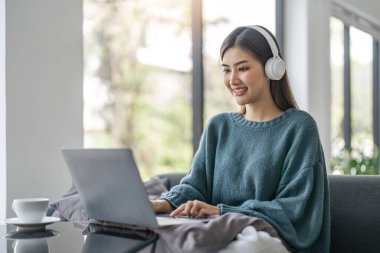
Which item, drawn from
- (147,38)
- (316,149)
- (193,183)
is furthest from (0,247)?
(147,38)

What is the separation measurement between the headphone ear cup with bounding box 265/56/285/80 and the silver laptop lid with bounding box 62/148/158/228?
2.11ft

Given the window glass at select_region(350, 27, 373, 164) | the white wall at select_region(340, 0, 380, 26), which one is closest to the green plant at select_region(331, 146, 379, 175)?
the white wall at select_region(340, 0, 380, 26)

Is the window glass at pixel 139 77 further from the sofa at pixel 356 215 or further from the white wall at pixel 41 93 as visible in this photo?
the sofa at pixel 356 215

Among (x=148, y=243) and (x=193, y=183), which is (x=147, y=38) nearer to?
(x=193, y=183)

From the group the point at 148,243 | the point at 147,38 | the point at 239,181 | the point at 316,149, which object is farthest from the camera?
the point at 147,38

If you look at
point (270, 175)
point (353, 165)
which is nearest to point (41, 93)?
point (270, 175)

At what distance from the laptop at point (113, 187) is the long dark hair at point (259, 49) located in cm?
55

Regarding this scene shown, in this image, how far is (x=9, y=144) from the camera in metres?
2.36

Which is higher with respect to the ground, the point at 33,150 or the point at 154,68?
the point at 154,68

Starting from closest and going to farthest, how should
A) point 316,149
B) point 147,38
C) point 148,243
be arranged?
point 148,243 → point 316,149 → point 147,38

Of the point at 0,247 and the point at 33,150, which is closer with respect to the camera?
the point at 0,247

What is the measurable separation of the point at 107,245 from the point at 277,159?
0.65 meters

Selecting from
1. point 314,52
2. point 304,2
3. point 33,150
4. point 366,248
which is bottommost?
point 366,248

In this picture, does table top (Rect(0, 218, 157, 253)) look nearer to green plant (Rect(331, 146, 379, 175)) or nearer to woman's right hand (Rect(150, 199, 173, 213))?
woman's right hand (Rect(150, 199, 173, 213))
